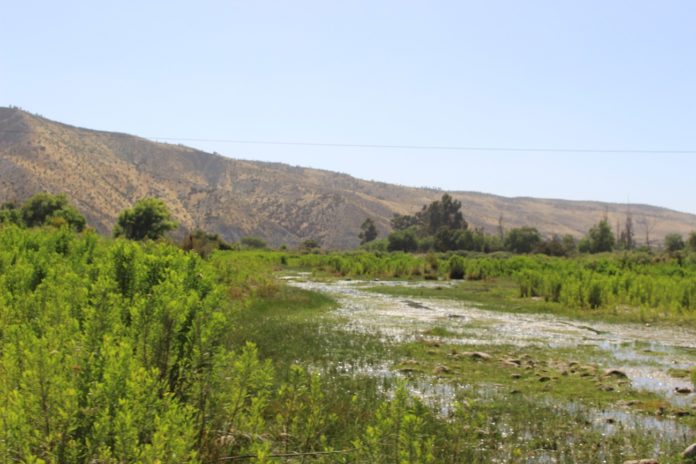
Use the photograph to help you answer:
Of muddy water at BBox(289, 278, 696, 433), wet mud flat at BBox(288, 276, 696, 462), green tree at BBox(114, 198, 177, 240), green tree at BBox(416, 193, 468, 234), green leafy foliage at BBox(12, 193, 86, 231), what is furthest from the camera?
green tree at BBox(416, 193, 468, 234)

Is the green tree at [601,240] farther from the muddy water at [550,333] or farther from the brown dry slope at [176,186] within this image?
the muddy water at [550,333]

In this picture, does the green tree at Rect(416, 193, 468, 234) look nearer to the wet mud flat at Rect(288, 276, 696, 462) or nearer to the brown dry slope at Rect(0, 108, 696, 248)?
the brown dry slope at Rect(0, 108, 696, 248)

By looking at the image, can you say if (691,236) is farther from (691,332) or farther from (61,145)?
(61,145)

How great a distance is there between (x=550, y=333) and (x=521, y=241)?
234 feet

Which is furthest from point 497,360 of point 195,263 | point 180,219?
point 180,219

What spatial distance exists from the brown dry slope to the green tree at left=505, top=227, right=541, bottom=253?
42.8 metres

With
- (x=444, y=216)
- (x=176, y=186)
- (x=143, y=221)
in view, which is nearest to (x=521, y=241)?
(x=444, y=216)

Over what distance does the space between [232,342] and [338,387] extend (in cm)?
389

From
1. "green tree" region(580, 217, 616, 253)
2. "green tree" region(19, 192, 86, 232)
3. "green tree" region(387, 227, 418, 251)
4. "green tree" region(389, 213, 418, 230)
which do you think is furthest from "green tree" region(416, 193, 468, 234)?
"green tree" region(19, 192, 86, 232)

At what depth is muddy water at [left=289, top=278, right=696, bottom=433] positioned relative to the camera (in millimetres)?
13561

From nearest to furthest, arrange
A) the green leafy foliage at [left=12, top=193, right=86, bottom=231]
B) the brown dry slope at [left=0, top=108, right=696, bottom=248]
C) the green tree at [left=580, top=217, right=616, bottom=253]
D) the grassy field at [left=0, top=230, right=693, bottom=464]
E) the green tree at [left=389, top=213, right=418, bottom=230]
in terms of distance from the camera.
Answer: the grassy field at [left=0, top=230, right=693, bottom=464], the green leafy foliage at [left=12, top=193, right=86, bottom=231], the green tree at [left=580, top=217, right=616, bottom=253], the brown dry slope at [left=0, top=108, right=696, bottom=248], the green tree at [left=389, top=213, right=418, bottom=230]

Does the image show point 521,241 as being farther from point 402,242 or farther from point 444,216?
point 444,216

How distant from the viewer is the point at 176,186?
126062 mm

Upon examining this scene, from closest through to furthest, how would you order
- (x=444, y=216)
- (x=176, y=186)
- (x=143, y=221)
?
(x=143, y=221)
(x=444, y=216)
(x=176, y=186)
